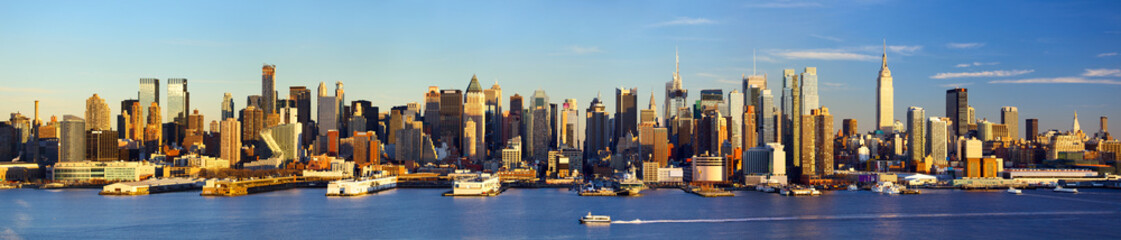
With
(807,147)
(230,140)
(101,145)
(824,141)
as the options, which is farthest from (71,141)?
(824,141)

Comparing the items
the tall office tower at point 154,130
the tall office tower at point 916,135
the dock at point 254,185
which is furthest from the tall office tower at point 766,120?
the tall office tower at point 154,130

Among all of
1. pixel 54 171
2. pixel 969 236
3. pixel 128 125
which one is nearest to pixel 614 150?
pixel 128 125

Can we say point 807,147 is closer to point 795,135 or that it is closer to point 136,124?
point 795,135

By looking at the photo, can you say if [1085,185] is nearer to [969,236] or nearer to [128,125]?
[969,236]

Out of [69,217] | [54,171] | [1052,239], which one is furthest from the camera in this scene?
[54,171]

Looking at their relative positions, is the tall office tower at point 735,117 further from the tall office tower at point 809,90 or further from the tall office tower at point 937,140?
the tall office tower at point 937,140

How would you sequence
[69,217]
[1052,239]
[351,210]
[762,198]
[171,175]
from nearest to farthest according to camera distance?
[1052,239] < [69,217] < [351,210] < [762,198] < [171,175]

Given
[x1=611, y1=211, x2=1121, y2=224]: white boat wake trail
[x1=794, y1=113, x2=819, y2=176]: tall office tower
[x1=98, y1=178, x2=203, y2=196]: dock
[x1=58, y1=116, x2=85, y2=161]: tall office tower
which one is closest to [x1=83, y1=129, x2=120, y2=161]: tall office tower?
[x1=58, y1=116, x2=85, y2=161]: tall office tower

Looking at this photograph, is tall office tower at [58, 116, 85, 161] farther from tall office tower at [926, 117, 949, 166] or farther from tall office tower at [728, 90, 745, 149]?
tall office tower at [926, 117, 949, 166]
